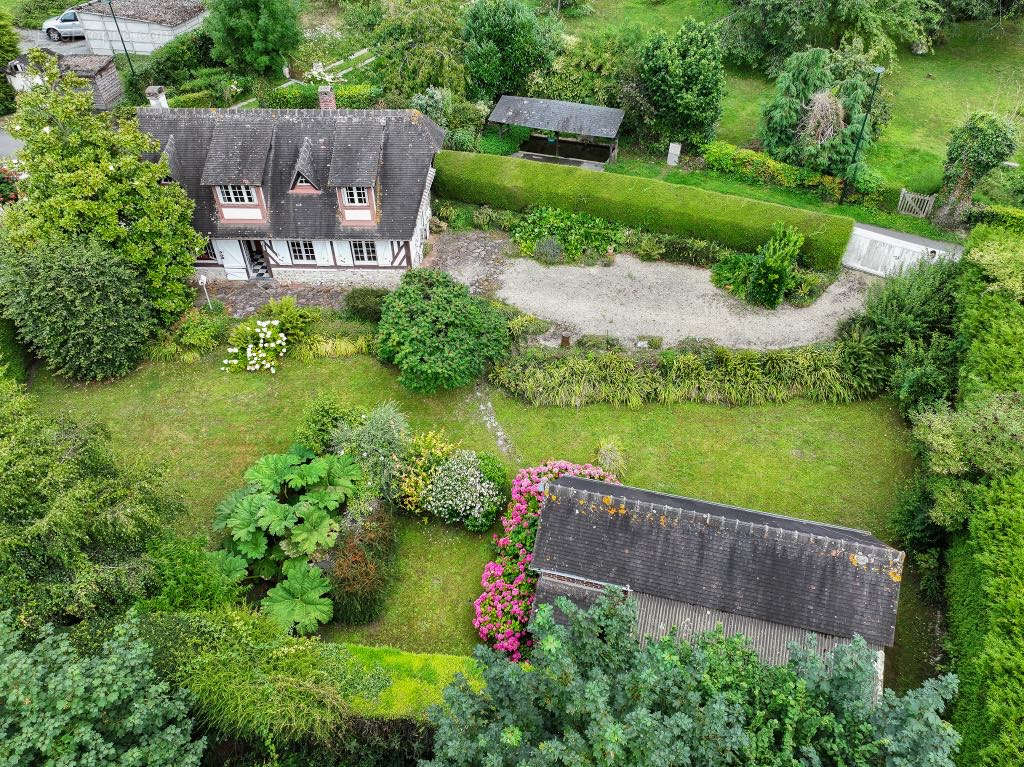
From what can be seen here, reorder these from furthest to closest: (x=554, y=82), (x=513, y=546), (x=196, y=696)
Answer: (x=554, y=82) → (x=513, y=546) → (x=196, y=696)

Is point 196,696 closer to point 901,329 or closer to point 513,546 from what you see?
point 513,546

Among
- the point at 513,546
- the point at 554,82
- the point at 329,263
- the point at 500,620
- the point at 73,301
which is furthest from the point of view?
the point at 554,82

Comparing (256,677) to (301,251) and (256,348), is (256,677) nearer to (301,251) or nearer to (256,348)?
(256,348)

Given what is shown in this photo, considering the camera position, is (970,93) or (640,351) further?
(970,93)

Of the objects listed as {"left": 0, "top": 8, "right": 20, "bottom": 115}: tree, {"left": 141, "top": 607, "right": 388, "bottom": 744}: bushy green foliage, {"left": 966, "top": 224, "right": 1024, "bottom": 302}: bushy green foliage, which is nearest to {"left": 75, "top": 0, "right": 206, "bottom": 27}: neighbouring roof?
{"left": 0, "top": 8, "right": 20, "bottom": 115}: tree

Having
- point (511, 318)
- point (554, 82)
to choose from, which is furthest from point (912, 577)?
point (554, 82)

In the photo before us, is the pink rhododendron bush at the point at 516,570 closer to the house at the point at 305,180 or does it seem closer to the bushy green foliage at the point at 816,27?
the house at the point at 305,180

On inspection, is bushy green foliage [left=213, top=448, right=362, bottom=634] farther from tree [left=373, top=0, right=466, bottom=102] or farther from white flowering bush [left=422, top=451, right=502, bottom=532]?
tree [left=373, top=0, right=466, bottom=102]
